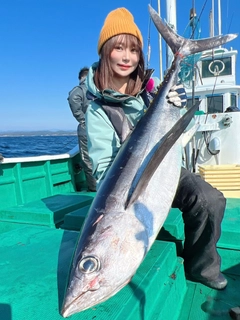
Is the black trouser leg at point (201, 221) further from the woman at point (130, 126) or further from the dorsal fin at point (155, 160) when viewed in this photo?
the dorsal fin at point (155, 160)

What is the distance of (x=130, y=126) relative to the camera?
87.8 inches

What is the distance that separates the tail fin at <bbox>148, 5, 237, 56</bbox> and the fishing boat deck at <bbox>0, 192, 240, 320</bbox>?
156 centimetres

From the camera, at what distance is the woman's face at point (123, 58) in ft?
7.45

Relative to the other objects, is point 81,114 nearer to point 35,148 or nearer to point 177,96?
point 177,96

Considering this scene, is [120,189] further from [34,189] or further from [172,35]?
[34,189]

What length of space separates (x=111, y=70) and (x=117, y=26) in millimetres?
341

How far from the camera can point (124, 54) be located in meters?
2.29

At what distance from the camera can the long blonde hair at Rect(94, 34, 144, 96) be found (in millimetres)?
2250

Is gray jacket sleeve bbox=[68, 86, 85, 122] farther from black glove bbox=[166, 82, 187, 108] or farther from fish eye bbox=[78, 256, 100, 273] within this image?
fish eye bbox=[78, 256, 100, 273]

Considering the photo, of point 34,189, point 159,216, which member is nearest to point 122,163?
point 159,216

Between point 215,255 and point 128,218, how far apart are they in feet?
3.25

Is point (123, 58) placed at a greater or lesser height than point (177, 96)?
greater

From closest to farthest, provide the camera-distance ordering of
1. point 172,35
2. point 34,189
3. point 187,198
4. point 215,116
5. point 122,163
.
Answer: point 122,163 → point 187,198 → point 172,35 → point 34,189 → point 215,116

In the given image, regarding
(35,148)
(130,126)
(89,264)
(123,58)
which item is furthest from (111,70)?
(35,148)
